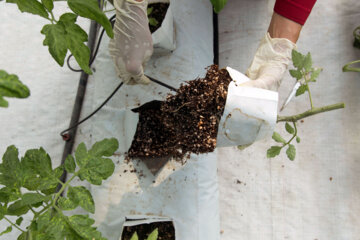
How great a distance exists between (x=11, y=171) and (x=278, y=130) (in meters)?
1.01

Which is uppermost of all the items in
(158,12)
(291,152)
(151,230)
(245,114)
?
(158,12)

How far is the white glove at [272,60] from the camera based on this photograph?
92 centimetres

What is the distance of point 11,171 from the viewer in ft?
2.00

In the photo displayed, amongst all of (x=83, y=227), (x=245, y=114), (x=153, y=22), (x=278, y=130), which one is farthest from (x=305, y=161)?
(x=83, y=227)

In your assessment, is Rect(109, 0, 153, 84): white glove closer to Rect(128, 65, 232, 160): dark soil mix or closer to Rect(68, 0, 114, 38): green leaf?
Rect(128, 65, 232, 160): dark soil mix

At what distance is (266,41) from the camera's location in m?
0.99

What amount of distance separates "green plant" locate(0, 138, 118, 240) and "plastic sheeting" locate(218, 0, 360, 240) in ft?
2.16

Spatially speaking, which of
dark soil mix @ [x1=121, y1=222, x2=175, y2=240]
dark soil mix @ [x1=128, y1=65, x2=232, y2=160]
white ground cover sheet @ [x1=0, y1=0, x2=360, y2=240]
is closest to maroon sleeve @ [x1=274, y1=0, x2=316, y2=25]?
white ground cover sheet @ [x1=0, y1=0, x2=360, y2=240]

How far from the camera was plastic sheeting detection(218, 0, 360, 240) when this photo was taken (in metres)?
1.14

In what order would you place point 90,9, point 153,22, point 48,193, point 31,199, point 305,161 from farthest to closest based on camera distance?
point 305,161 → point 153,22 → point 48,193 → point 31,199 → point 90,9

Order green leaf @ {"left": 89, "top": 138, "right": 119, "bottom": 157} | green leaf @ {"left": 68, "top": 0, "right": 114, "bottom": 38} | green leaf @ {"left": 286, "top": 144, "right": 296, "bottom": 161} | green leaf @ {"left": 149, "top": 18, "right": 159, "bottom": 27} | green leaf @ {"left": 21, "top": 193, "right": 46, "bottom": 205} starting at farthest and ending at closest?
green leaf @ {"left": 149, "top": 18, "right": 159, "bottom": 27}
green leaf @ {"left": 286, "top": 144, "right": 296, "bottom": 161}
green leaf @ {"left": 89, "top": 138, "right": 119, "bottom": 157}
green leaf @ {"left": 21, "top": 193, "right": 46, "bottom": 205}
green leaf @ {"left": 68, "top": 0, "right": 114, "bottom": 38}

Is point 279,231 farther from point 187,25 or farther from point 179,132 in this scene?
point 187,25

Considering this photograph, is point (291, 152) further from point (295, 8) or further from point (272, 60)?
point (295, 8)

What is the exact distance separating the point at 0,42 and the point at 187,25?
853 millimetres
